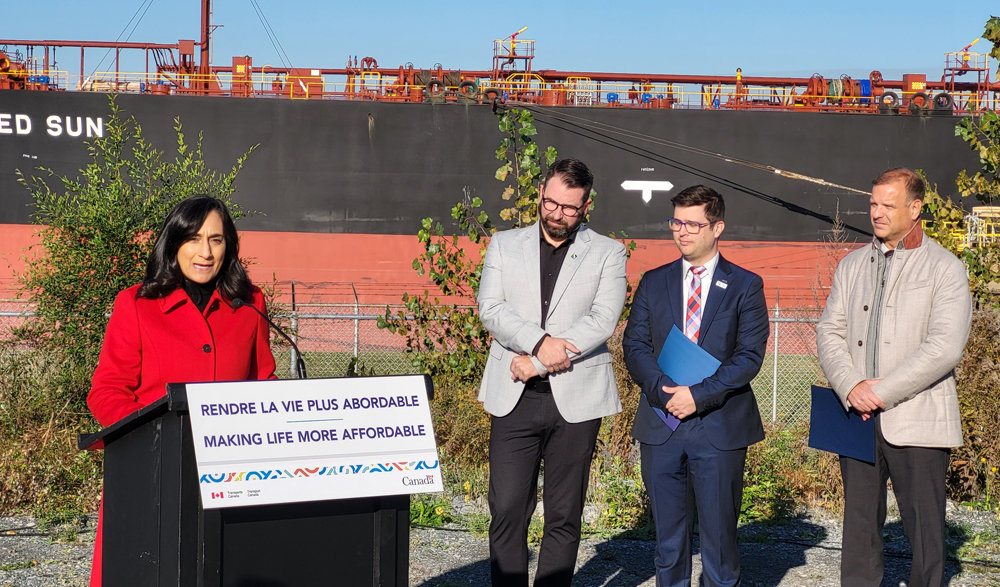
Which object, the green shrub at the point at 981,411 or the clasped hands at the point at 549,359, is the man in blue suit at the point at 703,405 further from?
the green shrub at the point at 981,411

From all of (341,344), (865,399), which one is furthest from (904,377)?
(341,344)

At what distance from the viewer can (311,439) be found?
1810 mm

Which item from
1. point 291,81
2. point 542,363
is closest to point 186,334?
point 542,363

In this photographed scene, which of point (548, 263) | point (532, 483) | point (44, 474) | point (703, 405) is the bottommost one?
point (44, 474)

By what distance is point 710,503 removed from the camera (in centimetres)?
314

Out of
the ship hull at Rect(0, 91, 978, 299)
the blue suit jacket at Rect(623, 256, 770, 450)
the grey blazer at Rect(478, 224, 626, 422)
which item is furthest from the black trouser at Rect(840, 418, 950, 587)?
the ship hull at Rect(0, 91, 978, 299)

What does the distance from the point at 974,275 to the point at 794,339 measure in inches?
394

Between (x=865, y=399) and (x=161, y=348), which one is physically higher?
(x=161, y=348)

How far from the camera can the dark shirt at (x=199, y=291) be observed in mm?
2368

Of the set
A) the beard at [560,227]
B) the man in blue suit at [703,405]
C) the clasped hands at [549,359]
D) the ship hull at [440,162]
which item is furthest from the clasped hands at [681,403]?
the ship hull at [440,162]

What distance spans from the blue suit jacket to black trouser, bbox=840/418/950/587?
445mm

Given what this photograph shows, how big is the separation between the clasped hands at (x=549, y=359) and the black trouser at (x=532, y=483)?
0.39ft

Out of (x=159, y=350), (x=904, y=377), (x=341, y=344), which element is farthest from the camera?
(x=341, y=344)

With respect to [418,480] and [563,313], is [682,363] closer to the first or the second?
[563,313]
